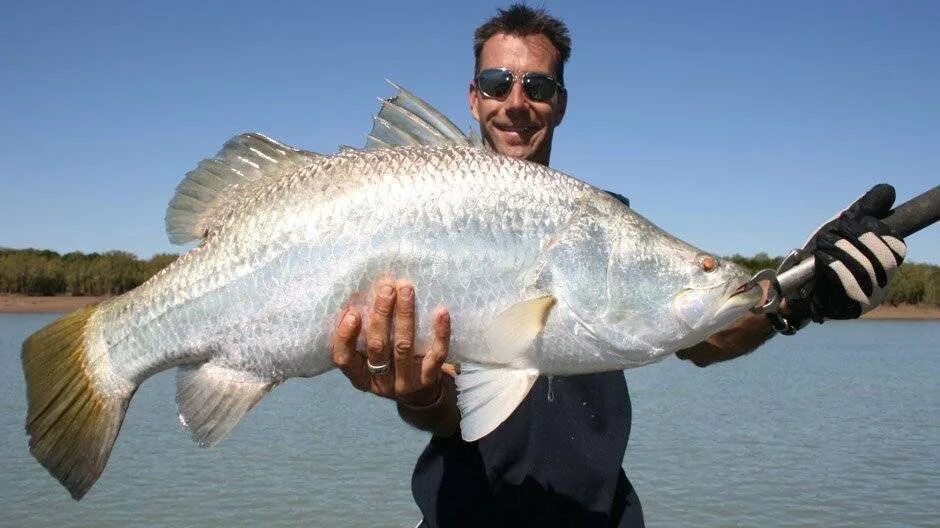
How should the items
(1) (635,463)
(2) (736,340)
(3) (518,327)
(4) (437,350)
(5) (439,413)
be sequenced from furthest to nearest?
(1) (635,463) → (2) (736,340) → (5) (439,413) → (4) (437,350) → (3) (518,327)

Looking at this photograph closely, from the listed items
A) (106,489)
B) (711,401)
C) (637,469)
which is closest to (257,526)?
(106,489)

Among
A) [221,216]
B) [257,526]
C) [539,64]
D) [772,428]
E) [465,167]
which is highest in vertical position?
[539,64]

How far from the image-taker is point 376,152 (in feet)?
9.30

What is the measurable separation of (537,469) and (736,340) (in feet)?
4.01

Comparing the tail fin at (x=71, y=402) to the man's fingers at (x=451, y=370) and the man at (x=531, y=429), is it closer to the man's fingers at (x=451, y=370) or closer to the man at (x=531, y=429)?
the man at (x=531, y=429)

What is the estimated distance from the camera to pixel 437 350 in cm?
277

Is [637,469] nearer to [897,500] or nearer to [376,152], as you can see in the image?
[897,500]

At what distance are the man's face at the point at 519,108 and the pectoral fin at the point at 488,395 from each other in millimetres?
1758

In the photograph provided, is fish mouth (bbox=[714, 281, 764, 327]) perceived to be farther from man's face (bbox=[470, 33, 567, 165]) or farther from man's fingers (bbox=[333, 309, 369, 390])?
man's face (bbox=[470, 33, 567, 165])

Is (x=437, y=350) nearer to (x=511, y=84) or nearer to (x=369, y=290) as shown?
(x=369, y=290)

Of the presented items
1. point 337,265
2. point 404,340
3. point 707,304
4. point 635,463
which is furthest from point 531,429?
point 635,463

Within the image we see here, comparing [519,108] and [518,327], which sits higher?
[519,108]

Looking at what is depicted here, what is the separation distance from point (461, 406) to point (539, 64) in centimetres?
225

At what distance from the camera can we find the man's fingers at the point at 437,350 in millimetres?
2676
